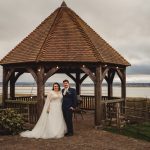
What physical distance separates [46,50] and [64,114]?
14.8ft

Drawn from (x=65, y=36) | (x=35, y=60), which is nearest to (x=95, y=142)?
(x=35, y=60)

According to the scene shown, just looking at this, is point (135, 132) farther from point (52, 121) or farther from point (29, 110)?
point (29, 110)

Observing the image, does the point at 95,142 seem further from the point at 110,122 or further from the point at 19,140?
the point at 110,122

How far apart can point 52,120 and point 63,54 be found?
171 inches

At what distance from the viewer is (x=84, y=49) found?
742 inches

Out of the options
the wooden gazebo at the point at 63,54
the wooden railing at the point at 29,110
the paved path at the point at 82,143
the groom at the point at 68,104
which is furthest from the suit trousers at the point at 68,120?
the wooden railing at the point at 29,110

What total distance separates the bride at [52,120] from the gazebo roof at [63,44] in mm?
3402

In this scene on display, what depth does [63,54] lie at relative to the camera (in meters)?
18.6

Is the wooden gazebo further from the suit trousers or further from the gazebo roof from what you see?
the suit trousers

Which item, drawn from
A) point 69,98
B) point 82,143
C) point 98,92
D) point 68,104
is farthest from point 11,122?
point 98,92

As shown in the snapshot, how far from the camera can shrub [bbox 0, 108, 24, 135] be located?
609 inches

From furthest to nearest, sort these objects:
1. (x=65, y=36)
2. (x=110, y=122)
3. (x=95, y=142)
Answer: (x=65, y=36) < (x=110, y=122) < (x=95, y=142)

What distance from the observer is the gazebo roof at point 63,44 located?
725 inches

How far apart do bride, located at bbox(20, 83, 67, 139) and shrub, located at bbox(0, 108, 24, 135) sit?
522 mm
